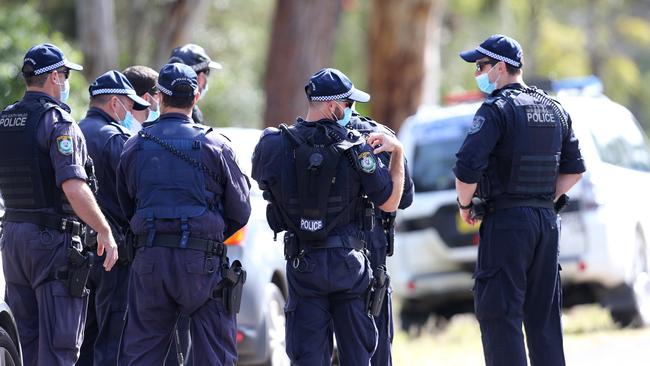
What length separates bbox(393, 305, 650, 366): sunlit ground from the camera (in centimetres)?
1043

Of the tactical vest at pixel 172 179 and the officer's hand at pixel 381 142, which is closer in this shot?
the tactical vest at pixel 172 179

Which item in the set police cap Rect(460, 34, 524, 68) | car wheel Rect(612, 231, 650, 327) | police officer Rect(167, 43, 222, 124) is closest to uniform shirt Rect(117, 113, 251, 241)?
police cap Rect(460, 34, 524, 68)

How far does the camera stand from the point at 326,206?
22.6 ft

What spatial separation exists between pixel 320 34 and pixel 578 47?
74.6ft

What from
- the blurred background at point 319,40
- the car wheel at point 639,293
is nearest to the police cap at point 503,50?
the blurred background at point 319,40

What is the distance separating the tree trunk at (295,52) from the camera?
1681 cm

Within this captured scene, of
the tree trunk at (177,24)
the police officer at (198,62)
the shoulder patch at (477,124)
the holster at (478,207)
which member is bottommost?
the holster at (478,207)

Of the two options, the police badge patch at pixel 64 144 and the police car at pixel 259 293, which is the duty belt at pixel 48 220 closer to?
the police badge patch at pixel 64 144

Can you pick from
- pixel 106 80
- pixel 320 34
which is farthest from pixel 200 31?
pixel 106 80

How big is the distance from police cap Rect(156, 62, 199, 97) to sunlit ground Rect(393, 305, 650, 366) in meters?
4.36

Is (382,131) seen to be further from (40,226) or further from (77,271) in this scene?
(40,226)

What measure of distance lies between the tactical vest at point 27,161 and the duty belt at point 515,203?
2.45 m

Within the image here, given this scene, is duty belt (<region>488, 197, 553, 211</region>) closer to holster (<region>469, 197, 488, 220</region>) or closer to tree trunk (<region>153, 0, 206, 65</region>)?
holster (<region>469, 197, 488, 220</region>)

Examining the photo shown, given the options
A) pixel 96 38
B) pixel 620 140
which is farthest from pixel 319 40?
pixel 620 140
